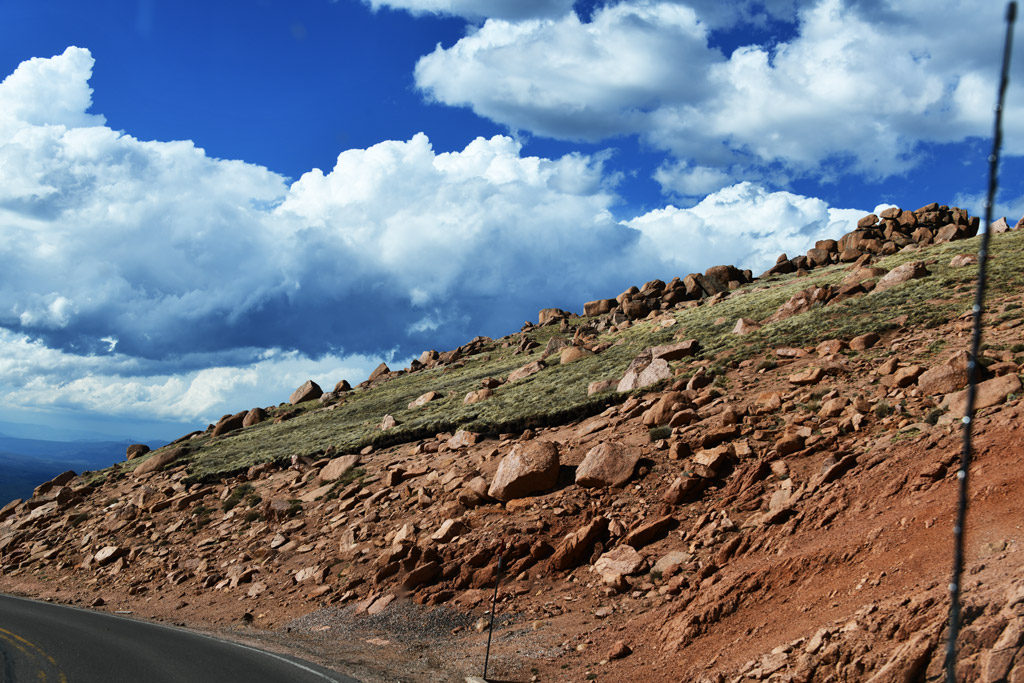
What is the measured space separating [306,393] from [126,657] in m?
55.0

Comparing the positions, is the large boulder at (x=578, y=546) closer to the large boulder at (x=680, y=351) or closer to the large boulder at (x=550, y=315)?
the large boulder at (x=680, y=351)

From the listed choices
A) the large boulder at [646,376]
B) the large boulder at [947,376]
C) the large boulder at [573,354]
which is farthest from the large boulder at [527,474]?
the large boulder at [573,354]

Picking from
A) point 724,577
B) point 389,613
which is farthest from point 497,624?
point 724,577

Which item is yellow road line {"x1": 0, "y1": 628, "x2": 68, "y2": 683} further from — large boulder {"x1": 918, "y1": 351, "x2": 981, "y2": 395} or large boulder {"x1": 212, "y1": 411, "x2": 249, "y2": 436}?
large boulder {"x1": 212, "y1": 411, "x2": 249, "y2": 436}

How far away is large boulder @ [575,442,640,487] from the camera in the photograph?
70.9ft

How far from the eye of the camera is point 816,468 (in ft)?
60.0

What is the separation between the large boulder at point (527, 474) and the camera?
22.8 metres

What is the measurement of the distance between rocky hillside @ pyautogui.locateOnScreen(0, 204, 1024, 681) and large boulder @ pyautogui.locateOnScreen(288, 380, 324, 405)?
80.6 ft

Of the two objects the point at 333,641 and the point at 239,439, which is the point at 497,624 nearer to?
the point at 333,641

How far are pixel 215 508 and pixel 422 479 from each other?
1230cm

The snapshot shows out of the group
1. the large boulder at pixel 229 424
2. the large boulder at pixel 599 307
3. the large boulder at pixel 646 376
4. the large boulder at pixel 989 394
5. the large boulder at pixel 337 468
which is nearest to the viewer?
the large boulder at pixel 989 394

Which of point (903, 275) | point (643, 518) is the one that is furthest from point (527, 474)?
point (903, 275)

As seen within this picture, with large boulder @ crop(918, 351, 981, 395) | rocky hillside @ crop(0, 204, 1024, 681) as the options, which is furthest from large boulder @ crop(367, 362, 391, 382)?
large boulder @ crop(918, 351, 981, 395)

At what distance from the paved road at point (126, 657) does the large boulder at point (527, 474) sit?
8.95 metres
